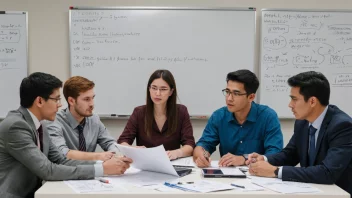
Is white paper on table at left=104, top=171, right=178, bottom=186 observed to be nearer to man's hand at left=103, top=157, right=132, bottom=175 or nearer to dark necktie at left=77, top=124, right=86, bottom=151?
man's hand at left=103, top=157, right=132, bottom=175

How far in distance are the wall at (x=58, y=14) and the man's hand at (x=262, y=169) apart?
1.78 metres

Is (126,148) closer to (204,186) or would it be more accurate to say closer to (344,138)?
(204,186)

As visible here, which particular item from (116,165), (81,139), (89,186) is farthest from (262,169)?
(81,139)

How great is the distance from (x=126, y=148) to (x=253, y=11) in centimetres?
230

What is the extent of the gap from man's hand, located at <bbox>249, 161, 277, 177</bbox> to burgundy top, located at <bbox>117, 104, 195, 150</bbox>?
31.1 inches

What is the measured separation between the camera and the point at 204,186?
1.68m

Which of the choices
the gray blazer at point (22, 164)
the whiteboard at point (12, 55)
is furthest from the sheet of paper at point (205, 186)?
the whiteboard at point (12, 55)

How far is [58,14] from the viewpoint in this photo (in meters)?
3.60

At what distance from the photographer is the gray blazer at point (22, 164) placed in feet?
5.70

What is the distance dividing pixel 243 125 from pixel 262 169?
0.65 metres

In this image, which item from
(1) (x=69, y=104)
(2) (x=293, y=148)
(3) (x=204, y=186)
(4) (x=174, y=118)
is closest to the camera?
(3) (x=204, y=186)

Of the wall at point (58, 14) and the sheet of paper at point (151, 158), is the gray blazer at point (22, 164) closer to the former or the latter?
the sheet of paper at point (151, 158)

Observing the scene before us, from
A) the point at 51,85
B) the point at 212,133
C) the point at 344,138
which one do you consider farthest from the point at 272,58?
the point at 51,85

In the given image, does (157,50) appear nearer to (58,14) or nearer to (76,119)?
(58,14)
